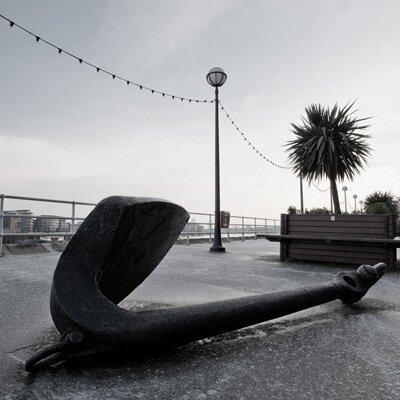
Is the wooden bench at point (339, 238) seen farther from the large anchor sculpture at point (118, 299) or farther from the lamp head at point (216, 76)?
the lamp head at point (216, 76)

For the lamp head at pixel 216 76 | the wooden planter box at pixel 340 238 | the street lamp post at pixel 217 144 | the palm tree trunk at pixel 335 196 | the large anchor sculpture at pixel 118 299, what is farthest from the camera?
the palm tree trunk at pixel 335 196

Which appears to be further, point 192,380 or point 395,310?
point 395,310

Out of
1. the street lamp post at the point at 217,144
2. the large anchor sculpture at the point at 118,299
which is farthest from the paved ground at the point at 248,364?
the street lamp post at the point at 217,144

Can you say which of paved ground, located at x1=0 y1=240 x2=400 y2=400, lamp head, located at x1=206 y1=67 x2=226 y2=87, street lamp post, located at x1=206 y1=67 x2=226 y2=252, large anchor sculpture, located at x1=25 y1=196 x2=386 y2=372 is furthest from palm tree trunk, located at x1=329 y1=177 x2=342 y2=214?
large anchor sculpture, located at x1=25 y1=196 x2=386 y2=372

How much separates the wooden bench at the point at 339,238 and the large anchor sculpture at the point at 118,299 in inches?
161

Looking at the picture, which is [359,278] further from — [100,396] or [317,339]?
[100,396]

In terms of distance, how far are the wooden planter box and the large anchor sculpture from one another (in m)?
4.05

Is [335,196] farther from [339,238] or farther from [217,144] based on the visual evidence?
[339,238]

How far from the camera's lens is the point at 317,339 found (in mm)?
1727

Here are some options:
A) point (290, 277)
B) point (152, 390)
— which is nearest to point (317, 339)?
point (152, 390)

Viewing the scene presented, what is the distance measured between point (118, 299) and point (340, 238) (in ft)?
14.5

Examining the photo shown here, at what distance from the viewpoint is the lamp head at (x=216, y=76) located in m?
9.30

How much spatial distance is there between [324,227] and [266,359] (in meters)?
4.88

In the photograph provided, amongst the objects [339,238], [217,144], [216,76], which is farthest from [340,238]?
[216,76]
